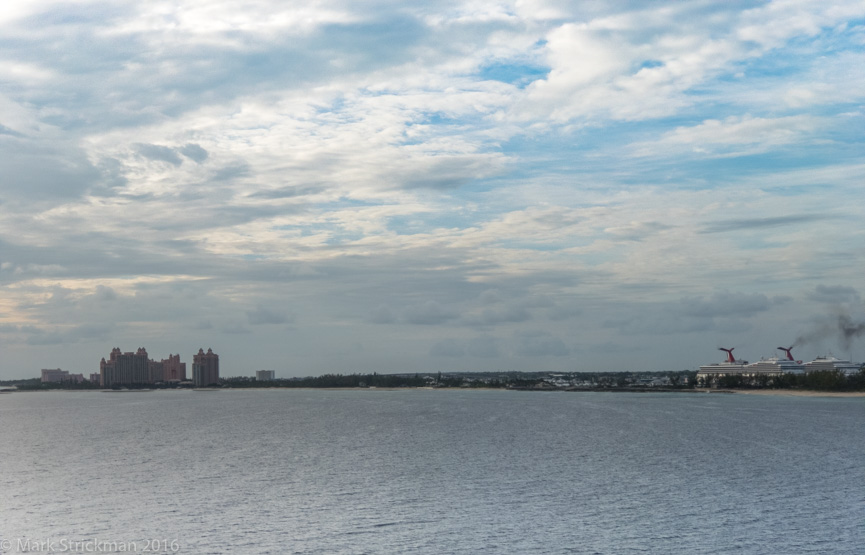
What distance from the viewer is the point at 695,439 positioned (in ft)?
247

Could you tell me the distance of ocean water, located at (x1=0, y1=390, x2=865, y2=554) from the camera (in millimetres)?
32969

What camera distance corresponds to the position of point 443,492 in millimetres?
44312

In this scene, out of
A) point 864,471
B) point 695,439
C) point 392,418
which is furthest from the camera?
point 392,418

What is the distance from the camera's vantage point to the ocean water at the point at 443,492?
108 ft

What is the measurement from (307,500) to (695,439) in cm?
4692

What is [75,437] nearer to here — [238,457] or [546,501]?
[238,457]

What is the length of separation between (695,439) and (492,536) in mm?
48053

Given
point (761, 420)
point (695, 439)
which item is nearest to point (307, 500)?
point (695, 439)

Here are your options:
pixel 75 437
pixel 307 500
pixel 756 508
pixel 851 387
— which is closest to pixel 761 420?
pixel 756 508

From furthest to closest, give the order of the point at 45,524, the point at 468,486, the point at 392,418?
the point at 392,418
the point at 468,486
the point at 45,524

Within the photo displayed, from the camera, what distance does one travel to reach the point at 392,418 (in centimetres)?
11244

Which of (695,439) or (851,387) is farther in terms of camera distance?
(851,387)

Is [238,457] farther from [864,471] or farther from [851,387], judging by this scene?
[851,387]

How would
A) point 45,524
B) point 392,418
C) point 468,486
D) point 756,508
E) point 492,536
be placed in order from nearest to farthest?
point 492,536 < point 45,524 < point 756,508 < point 468,486 < point 392,418
